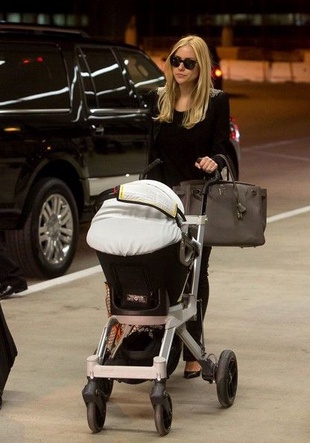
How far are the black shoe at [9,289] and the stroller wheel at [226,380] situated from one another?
3347 millimetres

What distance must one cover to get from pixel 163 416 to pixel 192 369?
46.6 inches

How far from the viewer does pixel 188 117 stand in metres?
7.95

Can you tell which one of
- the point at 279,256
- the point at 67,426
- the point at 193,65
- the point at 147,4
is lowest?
the point at 147,4

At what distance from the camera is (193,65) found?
25.9ft

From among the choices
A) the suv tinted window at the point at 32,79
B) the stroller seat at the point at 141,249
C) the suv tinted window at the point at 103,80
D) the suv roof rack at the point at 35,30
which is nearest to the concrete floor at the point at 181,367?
the stroller seat at the point at 141,249

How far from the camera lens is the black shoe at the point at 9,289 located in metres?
10.7

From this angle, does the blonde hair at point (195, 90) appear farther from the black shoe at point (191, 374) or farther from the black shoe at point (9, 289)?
the black shoe at point (9, 289)

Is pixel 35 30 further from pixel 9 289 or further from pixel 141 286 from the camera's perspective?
pixel 141 286

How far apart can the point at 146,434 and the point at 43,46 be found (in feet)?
18.2

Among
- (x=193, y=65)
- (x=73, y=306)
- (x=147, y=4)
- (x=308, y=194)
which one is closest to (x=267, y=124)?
(x=308, y=194)

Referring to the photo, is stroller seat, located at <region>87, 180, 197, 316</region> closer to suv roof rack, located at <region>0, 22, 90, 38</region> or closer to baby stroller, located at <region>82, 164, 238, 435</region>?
baby stroller, located at <region>82, 164, 238, 435</region>

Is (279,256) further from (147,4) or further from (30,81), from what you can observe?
(147,4)

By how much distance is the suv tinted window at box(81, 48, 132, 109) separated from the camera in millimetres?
12461

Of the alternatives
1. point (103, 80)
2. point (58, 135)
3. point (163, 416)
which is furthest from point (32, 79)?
point (163, 416)
